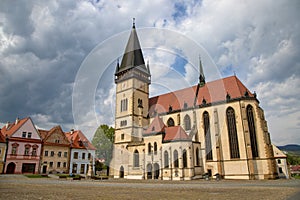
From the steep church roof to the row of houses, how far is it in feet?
60.1

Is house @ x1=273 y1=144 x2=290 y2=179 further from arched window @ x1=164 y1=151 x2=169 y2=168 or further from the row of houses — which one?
the row of houses

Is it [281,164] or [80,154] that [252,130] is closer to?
[281,164]

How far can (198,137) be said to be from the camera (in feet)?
120

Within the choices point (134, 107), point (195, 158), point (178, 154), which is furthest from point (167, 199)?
point (134, 107)

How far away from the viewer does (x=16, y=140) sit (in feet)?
118

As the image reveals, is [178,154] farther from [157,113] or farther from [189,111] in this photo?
[157,113]

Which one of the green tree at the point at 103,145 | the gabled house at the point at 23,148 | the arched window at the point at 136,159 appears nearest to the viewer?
the gabled house at the point at 23,148

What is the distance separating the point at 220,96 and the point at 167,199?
97.9 feet

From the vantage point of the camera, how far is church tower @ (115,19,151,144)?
1678 inches

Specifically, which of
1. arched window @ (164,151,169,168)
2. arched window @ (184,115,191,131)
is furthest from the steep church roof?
arched window @ (164,151,169,168)

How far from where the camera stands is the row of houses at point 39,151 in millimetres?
34781

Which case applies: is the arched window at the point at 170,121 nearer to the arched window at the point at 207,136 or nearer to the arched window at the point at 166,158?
the arched window at the point at 207,136


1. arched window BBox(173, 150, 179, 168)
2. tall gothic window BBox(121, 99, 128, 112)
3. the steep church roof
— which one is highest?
the steep church roof

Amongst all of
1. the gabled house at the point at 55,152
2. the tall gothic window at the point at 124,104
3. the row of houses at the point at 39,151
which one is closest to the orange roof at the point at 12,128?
the row of houses at the point at 39,151
